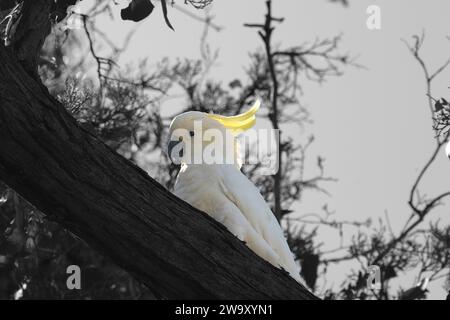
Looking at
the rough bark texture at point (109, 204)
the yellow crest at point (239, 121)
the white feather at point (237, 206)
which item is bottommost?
the rough bark texture at point (109, 204)

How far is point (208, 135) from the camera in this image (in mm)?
4164

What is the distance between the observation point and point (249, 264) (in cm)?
277

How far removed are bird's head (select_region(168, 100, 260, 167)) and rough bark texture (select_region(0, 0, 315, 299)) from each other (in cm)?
138

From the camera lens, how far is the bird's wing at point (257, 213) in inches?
146

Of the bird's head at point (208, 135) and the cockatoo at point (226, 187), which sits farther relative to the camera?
the bird's head at point (208, 135)

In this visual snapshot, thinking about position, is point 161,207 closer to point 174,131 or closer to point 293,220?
point 174,131

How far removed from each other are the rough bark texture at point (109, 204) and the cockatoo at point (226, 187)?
2.92 ft

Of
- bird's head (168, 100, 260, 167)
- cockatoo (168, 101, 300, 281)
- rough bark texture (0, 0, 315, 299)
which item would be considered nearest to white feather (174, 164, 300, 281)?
cockatoo (168, 101, 300, 281)

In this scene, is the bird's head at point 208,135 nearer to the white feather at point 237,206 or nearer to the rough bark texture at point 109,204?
the white feather at point 237,206

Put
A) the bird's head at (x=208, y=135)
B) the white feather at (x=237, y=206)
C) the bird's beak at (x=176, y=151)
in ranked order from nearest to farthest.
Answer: the white feather at (x=237, y=206), the bird's head at (x=208, y=135), the bird's beak at (x=176, y=151)

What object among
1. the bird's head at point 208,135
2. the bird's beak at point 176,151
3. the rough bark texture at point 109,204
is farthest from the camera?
the bird's beak at point 176,151

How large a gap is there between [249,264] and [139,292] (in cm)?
333

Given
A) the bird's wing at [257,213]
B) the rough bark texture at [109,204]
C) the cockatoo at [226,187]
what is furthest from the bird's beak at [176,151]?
the rough bark texture at [109,204]

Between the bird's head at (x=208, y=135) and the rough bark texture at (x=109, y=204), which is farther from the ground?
the bird's head at (x=208, y=135)
